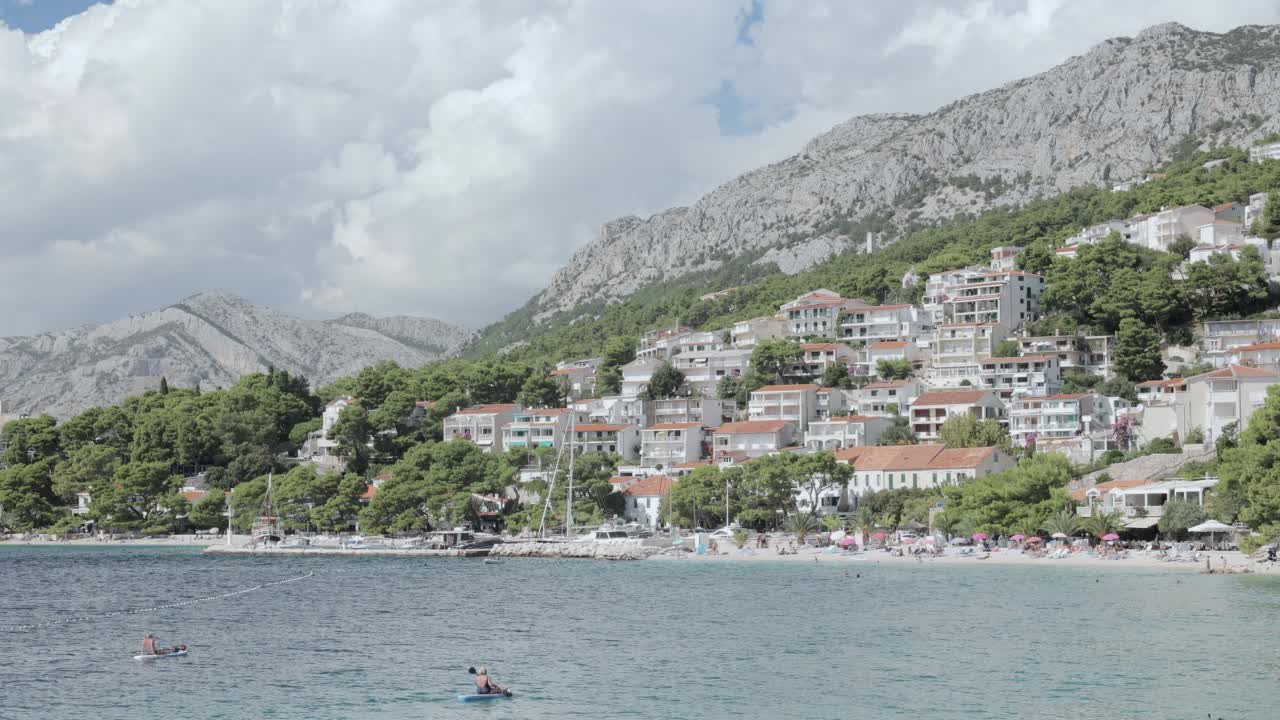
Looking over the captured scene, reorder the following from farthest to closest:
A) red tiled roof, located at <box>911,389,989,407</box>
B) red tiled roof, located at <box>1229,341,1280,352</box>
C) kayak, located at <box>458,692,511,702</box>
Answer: red tiled roof, located at <box>911,389,989,407</box> < red tiled roof, located at <box>1229,341,1280,352</box> < kayak, located at <box>458,692,511,702</box>

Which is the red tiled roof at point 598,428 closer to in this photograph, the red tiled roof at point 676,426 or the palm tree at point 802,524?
the red tiled roof at point 676,426

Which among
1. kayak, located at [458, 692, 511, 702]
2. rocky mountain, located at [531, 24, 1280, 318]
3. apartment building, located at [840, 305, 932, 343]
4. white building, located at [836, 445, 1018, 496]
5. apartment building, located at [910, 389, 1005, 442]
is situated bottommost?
kayak, located at [458, 692, 511, 702]

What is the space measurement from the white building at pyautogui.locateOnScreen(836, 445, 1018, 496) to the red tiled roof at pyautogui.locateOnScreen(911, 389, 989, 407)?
9035 millimetres

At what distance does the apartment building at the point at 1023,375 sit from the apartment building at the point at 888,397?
18.8ft

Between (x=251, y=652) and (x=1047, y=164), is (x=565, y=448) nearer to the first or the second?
(x=251, y=652)

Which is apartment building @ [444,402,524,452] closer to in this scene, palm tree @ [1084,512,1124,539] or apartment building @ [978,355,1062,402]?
apartment building @ [978,355,1062,402]

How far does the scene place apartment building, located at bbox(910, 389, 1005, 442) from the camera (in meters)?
92.7

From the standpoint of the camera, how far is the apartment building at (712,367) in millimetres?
116375

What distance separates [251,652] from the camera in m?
39.5

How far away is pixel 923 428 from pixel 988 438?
8.95m

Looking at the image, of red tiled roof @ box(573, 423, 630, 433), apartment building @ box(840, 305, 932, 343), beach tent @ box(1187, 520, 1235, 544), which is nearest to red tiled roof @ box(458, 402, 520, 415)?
red tiled roof @ box(573, 423, 630, 433)

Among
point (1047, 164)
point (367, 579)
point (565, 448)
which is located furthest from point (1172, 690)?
point (1047, 164)

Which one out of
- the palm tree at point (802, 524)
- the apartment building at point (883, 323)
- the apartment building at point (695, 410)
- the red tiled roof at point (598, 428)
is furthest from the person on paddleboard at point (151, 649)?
the apartment building at point (883, 323)

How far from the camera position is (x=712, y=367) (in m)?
118
